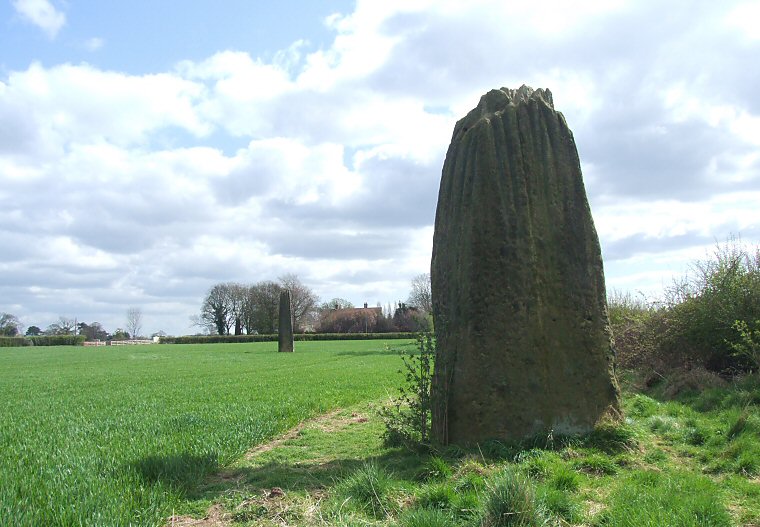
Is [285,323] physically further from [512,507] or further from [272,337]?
[272,337]

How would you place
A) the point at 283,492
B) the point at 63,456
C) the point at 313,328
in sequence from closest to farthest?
the point at 283,492, the point at 63,456, the point at 313,328

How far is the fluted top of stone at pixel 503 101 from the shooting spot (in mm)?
7957

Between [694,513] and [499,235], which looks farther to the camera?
[499,235]

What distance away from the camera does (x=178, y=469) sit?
621 cm

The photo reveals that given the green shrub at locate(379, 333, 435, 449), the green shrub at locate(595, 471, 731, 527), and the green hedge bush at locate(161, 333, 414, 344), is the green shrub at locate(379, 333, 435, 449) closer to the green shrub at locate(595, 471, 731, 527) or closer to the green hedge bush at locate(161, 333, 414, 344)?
the green shrub at locate(595, 471, 731, 527)

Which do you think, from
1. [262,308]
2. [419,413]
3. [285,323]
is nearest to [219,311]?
[262,308]

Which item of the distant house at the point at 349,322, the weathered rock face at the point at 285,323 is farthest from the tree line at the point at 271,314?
the weathered rock face at the point at 285,323

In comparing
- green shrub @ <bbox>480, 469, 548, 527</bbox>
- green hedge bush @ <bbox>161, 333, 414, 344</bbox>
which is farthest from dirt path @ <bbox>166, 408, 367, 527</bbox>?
green hedge bush @ <bbox>161, 333, 414, 344</bbox>

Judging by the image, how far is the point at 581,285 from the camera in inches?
288

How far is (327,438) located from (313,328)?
321 ft

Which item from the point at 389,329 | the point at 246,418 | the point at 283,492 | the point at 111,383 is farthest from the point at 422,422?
the point at 389,329

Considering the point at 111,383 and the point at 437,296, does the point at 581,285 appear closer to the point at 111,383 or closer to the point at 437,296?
the point at 437,296

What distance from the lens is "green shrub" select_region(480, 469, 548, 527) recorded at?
4266 mm

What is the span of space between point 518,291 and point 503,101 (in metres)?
2.78
